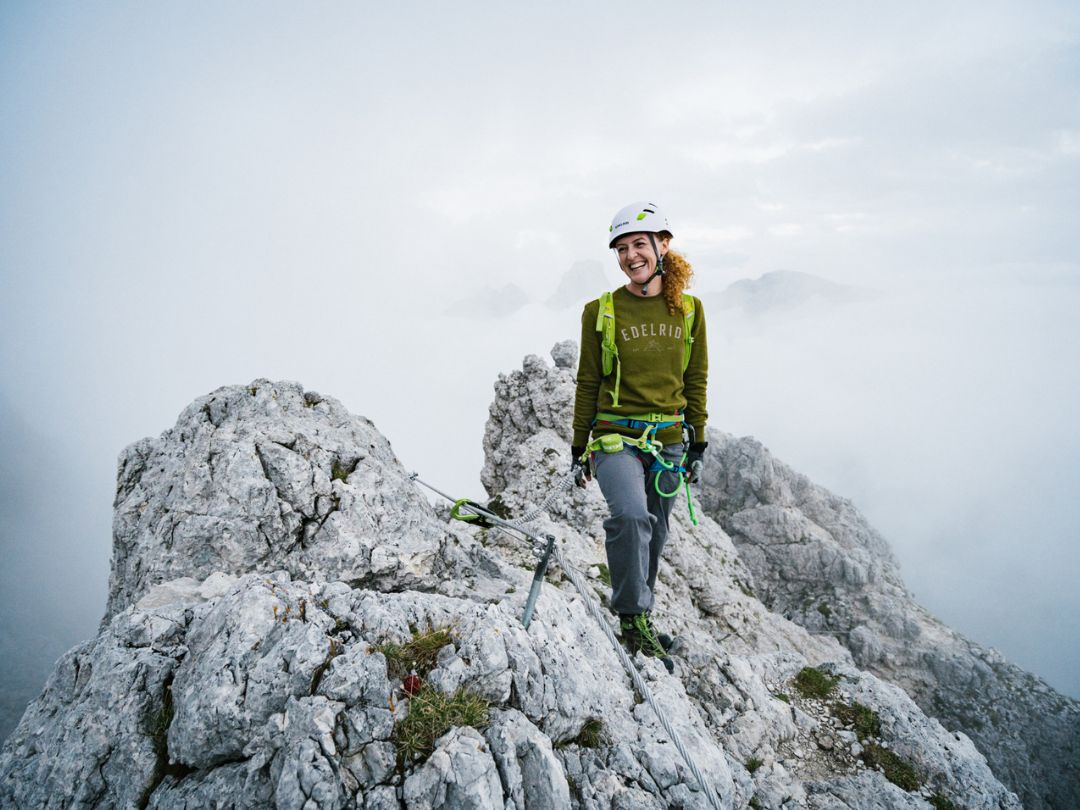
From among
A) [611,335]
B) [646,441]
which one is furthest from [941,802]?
[611,335]

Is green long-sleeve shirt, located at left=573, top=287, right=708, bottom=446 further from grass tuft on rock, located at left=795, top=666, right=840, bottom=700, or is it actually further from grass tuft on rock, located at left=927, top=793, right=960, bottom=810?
grass tuft on rock, located at left=927, top=793, right=960, bottom=810

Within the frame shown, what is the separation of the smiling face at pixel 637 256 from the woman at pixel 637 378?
0.05ft

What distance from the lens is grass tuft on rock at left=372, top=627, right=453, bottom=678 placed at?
501 cm

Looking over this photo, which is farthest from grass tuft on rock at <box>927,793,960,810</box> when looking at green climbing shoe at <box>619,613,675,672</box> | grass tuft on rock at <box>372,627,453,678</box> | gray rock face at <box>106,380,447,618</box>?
gray rock face at <box>106,380,447,618</box>

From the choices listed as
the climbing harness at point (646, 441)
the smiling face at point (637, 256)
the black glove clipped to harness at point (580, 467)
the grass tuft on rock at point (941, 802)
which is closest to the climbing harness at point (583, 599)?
the black glove clipped to harness at point (580, 467)

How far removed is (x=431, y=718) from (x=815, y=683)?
28.9ft

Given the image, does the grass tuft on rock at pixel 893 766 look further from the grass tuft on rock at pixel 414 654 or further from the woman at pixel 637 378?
the grass tuft on rock at pixel 414 654

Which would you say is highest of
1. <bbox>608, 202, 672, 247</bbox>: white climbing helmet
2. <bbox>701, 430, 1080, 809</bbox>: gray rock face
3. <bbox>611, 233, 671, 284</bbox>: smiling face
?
<bbox>608, 202, 672, 247</bbox>: white climbing helmet

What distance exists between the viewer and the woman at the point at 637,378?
7.45 metres

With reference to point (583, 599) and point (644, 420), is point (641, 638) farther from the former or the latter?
point (644, 420)

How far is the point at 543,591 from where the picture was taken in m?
7.46

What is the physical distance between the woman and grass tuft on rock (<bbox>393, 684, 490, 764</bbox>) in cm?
308

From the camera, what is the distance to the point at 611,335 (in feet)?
24.6

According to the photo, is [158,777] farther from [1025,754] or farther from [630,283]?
[1025,754]
